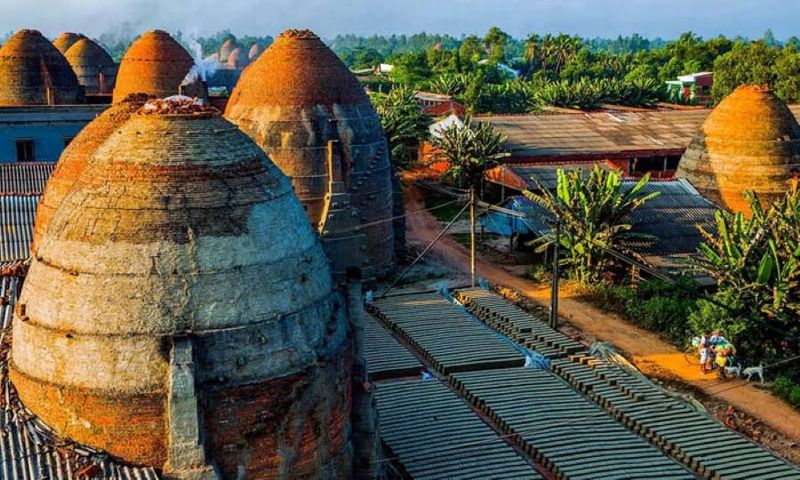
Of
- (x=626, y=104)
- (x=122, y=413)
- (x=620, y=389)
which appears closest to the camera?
(x=122, y=413)

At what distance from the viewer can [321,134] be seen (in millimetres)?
26594

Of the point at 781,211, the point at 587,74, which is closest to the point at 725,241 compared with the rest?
the point at 781,211

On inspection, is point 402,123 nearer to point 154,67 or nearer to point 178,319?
point 154,67

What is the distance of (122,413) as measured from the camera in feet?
35.3

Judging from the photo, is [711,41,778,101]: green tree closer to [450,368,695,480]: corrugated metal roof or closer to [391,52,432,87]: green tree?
[391,52,432,87]: green tree

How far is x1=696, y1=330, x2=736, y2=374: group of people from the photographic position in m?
21.2

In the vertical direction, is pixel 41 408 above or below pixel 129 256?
below

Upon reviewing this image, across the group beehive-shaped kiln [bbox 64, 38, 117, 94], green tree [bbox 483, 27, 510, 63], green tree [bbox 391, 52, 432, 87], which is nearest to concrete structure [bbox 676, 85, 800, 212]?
beehive-shaped kiln [bbox 64, 38, 117, 94]

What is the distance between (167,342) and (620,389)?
12.2 meters

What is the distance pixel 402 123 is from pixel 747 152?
17630mm

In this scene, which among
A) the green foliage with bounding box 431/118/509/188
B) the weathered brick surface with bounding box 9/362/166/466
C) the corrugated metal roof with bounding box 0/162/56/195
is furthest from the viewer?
the green foliage with bounding box 431/118/509/188

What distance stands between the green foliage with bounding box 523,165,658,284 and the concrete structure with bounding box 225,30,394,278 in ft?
20.0

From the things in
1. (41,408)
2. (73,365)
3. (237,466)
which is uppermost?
(73,365)

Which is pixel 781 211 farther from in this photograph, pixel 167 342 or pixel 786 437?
pixel 167 342
